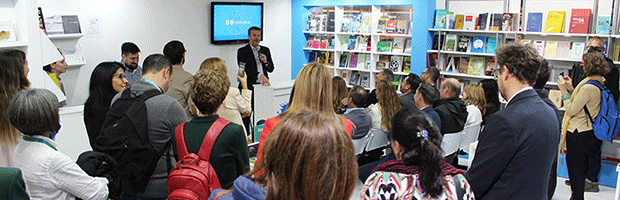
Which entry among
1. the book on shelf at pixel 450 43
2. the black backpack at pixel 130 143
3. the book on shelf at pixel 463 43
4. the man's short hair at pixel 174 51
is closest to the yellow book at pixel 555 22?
the book on shelf at pixel 463 43

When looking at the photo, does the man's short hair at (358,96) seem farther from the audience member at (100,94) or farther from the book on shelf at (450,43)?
the book on shelf at (450,43)

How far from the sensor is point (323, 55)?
9148 mm

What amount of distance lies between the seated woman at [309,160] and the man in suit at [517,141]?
39.0 inches

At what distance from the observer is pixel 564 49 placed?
6.53 meters

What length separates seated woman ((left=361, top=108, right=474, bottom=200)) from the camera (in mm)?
1641

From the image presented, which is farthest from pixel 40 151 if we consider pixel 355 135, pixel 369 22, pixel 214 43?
pixel 369 22

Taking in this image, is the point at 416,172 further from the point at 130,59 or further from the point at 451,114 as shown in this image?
the point at 130,59

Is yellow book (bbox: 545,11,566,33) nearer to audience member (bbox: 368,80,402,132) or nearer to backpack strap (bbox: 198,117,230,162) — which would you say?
audience member (bbox: 368,80,402,132)

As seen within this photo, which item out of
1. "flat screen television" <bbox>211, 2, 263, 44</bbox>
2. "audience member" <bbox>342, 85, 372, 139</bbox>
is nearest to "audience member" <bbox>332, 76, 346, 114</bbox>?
"audience member" <bbox>342, 85, 372, 139</bbox>

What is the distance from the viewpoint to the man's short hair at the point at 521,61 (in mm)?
1989

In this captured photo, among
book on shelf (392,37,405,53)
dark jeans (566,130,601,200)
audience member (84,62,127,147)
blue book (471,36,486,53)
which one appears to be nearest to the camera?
audience member (84,62,127,147)

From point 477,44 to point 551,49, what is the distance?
1.07 metres

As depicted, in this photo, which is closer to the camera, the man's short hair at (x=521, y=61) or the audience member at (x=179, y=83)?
the man's short hair at (x=521, y=61)

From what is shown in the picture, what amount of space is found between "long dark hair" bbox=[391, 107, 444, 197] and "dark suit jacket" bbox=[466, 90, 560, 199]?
13.9 inches
